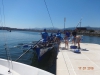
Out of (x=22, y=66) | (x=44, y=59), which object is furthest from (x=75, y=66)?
(x=44, y=59)

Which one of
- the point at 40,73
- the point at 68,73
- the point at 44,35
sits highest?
the point at 44,35

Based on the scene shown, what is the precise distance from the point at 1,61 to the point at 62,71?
258 cm

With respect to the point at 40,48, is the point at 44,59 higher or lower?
Answer: lower

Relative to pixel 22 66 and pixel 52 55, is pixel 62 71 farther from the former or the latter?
pixel 52 55

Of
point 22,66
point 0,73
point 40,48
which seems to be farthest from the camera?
point 40,48

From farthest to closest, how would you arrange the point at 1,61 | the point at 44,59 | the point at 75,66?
the point at 44,59
the point at 75,66
the point at 1,61

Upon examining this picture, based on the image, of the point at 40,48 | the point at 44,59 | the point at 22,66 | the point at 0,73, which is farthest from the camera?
the point at 44,59

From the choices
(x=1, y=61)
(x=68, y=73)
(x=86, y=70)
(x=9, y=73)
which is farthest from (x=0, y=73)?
(x=86, y=70)

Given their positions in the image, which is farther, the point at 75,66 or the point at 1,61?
the point at 75,66

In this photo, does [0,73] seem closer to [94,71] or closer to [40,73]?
[40,73]

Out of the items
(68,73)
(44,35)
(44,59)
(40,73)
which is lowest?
(44,59)

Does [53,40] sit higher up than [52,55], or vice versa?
[53,40]

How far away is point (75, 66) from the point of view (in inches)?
246

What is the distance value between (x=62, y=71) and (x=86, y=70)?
1072 millimetres
